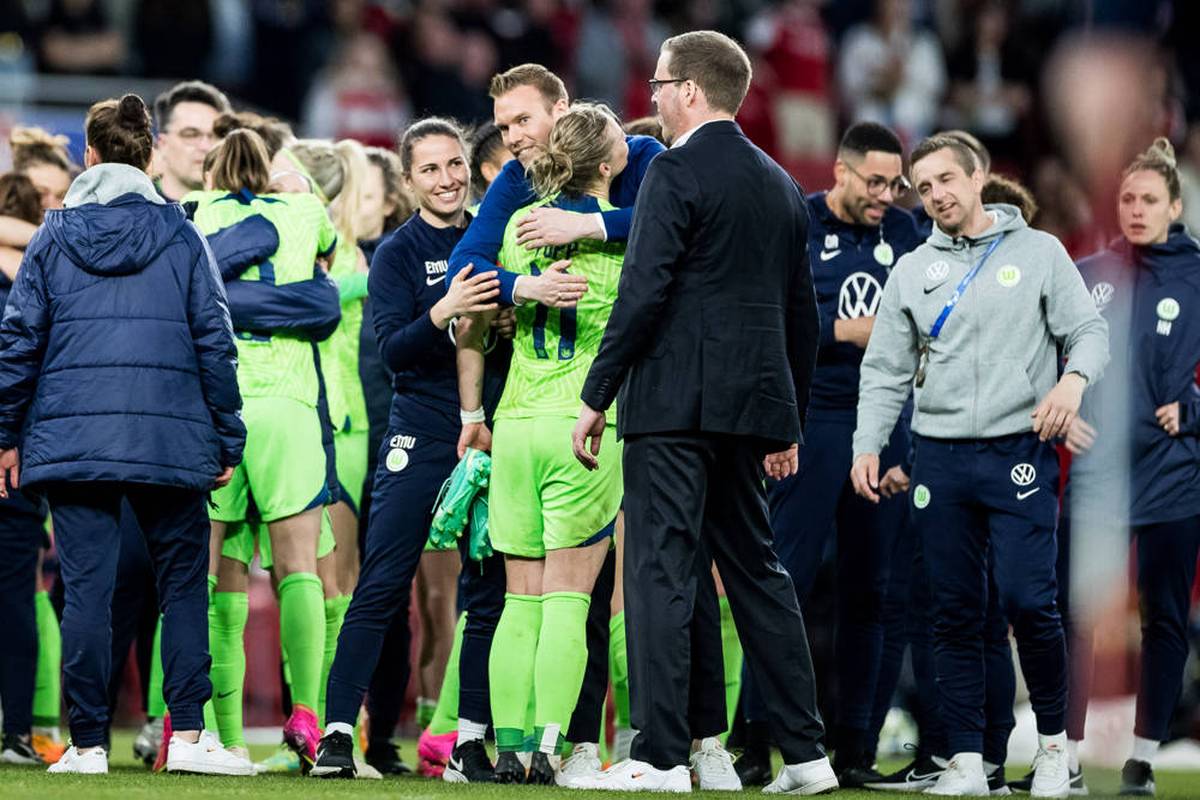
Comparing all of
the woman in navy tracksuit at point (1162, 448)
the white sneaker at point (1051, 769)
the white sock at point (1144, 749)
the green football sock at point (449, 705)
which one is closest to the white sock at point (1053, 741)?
the white sneaker at point (1051, 769)

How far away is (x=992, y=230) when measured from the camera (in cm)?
568

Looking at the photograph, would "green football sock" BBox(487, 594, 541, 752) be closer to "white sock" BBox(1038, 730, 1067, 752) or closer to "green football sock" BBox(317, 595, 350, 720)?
"green football sock" BBox(317, 595, 350, 720)

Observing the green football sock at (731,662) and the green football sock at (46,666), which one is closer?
the green football sock at (731,662)

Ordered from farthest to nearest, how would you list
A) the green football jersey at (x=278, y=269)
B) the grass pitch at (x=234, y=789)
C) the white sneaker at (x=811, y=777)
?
the green football jersey at (x=278, y=269) < the white sneaker at (x=811, y=777) < the grass pitch at (x=234, y=789)

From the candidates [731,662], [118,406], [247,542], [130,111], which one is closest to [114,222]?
[130,111]

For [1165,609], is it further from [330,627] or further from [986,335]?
[330,627]

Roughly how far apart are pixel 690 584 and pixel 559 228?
116cm

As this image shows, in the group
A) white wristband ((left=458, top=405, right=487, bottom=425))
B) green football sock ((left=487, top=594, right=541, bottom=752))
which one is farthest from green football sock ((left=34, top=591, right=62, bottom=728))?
green football sock ((left=487, top=594, right=541, bottom=752))

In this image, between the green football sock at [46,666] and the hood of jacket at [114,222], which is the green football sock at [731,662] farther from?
the green football sock at [46,666]

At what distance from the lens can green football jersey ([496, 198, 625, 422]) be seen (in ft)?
17.3

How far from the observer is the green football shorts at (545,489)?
206 inches

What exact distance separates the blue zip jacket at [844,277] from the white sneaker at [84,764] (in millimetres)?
2872

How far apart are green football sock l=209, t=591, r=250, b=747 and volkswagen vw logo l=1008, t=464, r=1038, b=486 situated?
2.65 metres

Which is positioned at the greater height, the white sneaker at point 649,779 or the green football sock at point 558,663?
the green football sock at point 558,663
